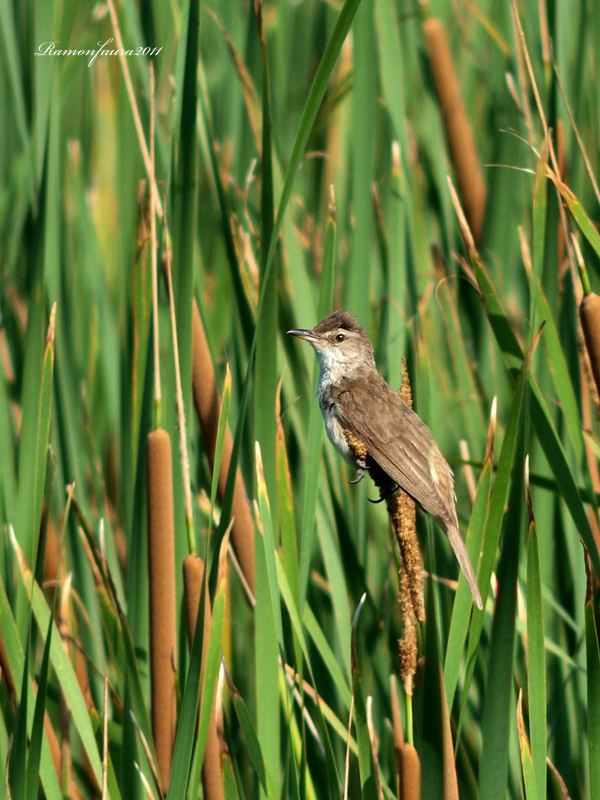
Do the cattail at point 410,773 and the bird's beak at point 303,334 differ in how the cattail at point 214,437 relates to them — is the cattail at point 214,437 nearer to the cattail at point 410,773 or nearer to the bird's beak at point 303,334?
the bird's beak at point 303,334

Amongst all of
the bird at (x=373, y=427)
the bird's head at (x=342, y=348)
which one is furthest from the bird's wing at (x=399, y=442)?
the bird's head at (x=342, y=348)

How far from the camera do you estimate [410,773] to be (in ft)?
5.68

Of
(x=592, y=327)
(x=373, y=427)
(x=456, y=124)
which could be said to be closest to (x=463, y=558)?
(x=592, y=327)

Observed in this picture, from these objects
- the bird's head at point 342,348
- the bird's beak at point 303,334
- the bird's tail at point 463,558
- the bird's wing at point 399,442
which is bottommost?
the bird's tail at point 463,558

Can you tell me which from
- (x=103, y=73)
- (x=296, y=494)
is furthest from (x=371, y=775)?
(x=103, y=73)

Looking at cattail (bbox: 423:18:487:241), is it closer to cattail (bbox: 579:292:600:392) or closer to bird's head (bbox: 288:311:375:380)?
bird's head (bbox: 288:311:375:380)

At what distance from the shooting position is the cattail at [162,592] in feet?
6.47

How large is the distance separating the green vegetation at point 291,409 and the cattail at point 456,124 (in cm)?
1

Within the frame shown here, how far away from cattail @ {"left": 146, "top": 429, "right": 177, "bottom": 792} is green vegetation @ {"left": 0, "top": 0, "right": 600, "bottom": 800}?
0.02 m

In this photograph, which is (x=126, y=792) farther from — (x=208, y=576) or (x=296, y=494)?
(x=296, y=494)

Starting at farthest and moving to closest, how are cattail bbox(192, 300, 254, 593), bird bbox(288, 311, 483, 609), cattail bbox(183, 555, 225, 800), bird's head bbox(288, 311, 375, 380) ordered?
1. bird's head bbox(288, 311, 375, 380)
2. cattail bbox(192, 300, 254, 593)
3. bird bbox(288, 311, 483, 609)
4. cattail bbox(183, 555, 225, 800)

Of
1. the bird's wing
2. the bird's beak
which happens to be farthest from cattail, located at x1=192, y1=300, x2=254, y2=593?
the bird's wing

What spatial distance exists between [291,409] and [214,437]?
22cm

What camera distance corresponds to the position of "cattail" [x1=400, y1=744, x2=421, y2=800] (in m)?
1.73
